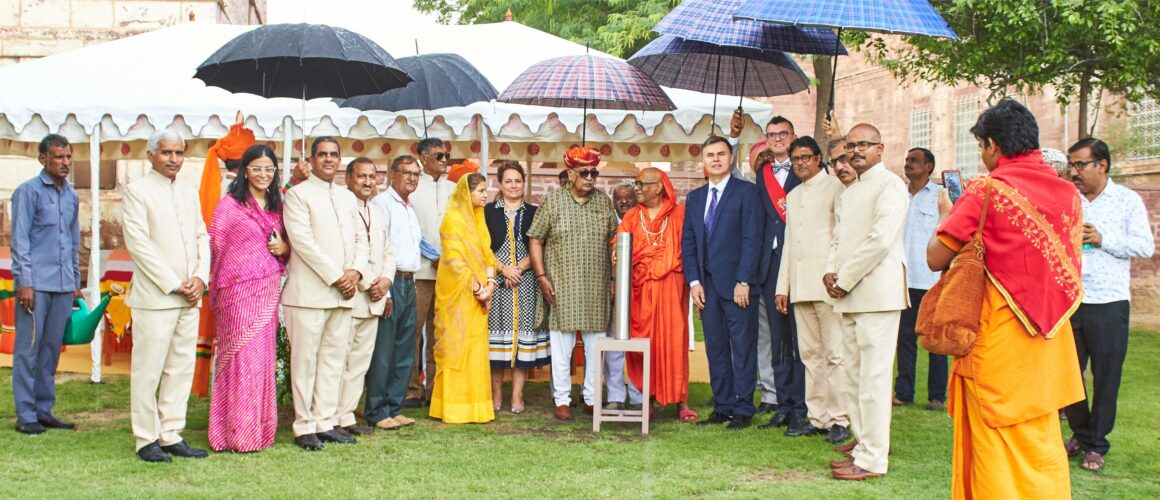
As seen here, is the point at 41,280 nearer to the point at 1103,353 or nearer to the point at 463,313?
the point at 463,313

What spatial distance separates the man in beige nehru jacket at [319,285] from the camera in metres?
6.13

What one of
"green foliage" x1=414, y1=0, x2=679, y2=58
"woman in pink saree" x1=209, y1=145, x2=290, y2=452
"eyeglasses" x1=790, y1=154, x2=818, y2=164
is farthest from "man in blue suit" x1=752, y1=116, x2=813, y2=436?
"green foliage" x1=414, y1=0, x2=679, y2=58

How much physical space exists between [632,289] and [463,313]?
1.14m

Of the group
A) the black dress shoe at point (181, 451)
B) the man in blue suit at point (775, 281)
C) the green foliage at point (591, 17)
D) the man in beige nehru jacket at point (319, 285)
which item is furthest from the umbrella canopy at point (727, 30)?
the green foliage at point (591, 17)

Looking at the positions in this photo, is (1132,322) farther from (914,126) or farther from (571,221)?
(571,221)

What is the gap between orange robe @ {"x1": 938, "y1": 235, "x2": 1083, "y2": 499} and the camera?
4.15 meters

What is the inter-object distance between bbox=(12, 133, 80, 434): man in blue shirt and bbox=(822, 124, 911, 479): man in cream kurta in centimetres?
464

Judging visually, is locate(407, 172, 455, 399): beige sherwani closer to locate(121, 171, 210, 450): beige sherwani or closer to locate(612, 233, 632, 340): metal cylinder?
locate(612, 233, 632, 340): metal cylinder

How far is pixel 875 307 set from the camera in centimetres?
569

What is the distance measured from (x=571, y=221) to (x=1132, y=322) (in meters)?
11.5

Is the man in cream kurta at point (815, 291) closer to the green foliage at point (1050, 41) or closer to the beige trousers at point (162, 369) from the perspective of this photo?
the beige trousers at point (162, 369)

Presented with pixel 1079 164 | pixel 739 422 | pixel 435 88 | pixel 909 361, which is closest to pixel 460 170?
pixel 435 88

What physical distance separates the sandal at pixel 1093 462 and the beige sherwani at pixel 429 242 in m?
4.20

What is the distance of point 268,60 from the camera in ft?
23.8
